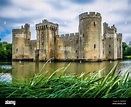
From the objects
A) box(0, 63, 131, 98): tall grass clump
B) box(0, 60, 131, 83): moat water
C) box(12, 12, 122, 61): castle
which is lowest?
box(0, 63, 131, 98): tall grass clump

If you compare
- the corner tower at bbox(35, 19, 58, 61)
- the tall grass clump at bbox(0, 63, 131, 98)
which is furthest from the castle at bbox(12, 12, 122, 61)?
the tall grass clump at bbox(0, 63, 131, 98)

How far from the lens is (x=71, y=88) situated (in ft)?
5.71

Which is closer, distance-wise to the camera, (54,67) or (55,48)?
(54,67)

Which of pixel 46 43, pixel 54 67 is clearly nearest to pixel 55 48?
pixel 46 43

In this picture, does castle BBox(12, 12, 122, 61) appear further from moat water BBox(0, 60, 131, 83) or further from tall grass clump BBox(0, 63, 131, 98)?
tall grass clump BBox(0, 63, 131, 98)

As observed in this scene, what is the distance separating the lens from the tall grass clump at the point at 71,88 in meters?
1.74

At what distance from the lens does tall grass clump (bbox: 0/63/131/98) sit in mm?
1741

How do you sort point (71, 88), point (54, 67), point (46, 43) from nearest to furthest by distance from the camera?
point (71, 88) → point (54, 67) → point (46, 43)

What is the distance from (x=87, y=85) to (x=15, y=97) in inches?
21.4

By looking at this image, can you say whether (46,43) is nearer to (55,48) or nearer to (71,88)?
(55,48)

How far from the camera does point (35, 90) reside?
72.9 inches

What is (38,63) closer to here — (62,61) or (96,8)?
(62,61)

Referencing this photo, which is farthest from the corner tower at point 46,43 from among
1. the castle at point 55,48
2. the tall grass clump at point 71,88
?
the tall grass clump at point 71,88
